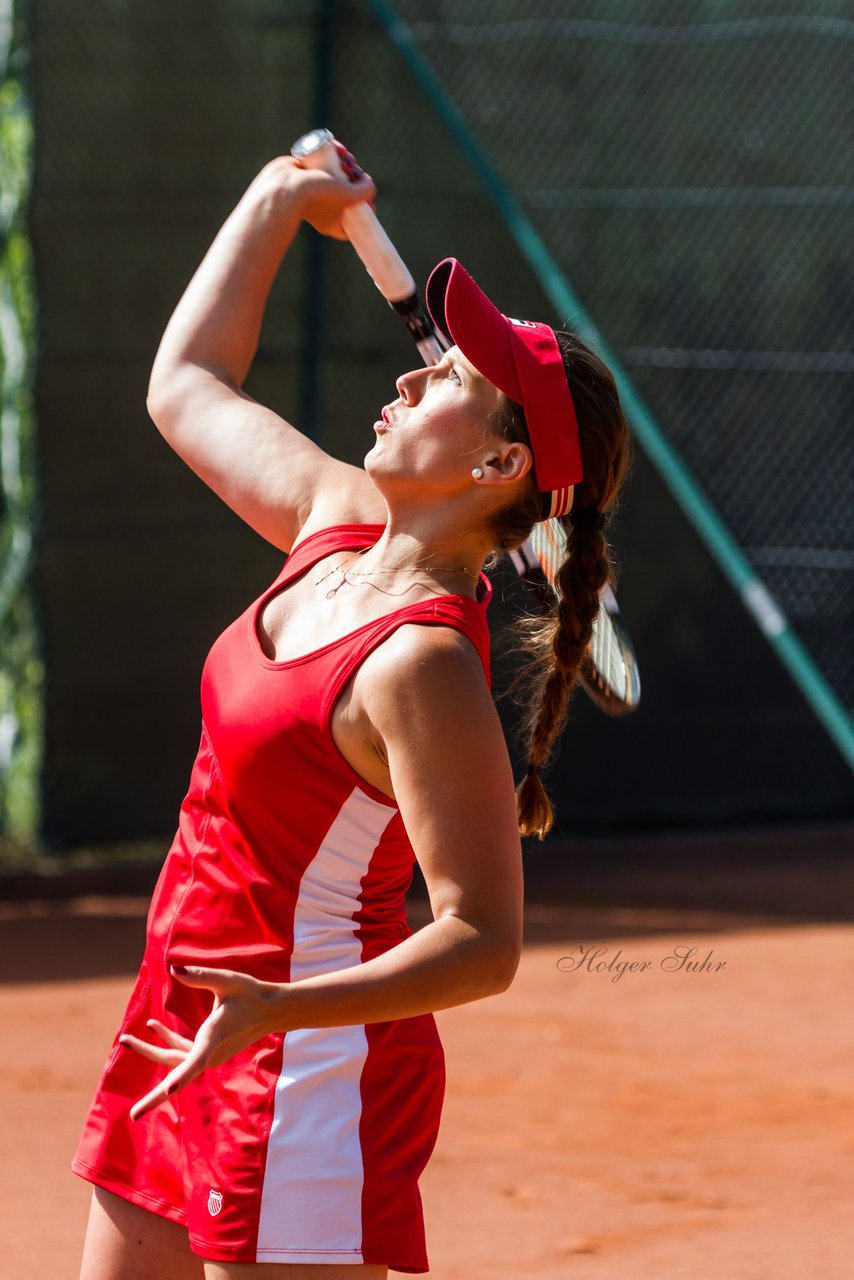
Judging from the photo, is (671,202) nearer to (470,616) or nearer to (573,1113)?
(573,1113)

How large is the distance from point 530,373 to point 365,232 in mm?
821

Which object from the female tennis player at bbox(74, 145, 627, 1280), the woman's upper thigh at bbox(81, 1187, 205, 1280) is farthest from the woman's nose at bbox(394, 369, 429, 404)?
the woman's upper thigh at bbox(81, 1187, 205, 1280)

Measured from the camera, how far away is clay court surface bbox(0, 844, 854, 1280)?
12.9ft

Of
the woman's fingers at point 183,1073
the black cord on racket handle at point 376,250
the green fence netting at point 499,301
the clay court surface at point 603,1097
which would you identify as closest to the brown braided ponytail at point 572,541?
the black cord on racket handle at point 376,250

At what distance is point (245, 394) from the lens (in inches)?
98.3

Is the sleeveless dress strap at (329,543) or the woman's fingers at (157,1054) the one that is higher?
the sleeveless dress strap at (329,543)

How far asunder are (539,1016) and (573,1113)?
37.5 inches

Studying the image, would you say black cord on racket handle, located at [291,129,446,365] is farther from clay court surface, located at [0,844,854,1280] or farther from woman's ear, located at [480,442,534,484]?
clay court surface, located at [0,844,854,1280]

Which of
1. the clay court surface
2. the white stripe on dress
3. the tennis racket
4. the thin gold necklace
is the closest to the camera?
the white stripe on dress

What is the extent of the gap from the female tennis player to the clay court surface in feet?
5.93

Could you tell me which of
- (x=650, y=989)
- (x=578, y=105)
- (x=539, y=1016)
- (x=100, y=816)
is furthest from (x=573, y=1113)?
(x=578, y=105)

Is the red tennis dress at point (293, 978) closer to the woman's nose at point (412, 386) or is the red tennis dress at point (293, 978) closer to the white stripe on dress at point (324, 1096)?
the white stripe on dress at point (324, 1096)

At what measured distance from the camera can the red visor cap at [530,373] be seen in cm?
206

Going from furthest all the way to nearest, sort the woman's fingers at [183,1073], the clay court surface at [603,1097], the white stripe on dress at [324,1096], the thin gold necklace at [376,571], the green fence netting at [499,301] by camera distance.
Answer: the green fence netting at [499,301] < the clay court surface at [603,1097] < the thin gold necklace at [376,571] < the white stripe on dress at [324,1096] < the woman's fingers at [183,1073]
